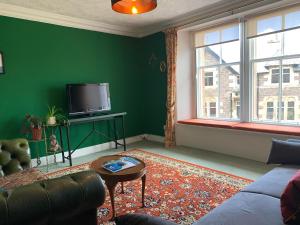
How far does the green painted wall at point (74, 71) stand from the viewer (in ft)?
11.8

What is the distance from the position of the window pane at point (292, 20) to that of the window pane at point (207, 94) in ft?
4.63

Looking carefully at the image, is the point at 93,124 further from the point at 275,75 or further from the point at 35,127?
the point at 275,75

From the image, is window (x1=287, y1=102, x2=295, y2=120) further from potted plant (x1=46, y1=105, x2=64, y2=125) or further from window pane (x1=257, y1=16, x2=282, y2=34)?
potted plant (x1=46, y1=105, x2=64, y2=125)

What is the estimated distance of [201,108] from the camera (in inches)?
195

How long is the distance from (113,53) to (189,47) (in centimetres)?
162

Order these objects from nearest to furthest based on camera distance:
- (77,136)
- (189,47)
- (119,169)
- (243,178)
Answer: (119,169), (243,178), (77,136), (189,47)

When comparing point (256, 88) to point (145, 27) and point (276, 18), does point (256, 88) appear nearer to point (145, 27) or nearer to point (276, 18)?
point (276, 18)

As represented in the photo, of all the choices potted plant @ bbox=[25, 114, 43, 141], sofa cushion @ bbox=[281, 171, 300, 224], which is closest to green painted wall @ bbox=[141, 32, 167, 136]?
potted plant @ bbox=[25, 114, 43, 141]

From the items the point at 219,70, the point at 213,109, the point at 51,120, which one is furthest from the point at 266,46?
the point at 51,120

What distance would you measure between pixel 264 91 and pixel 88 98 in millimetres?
3118

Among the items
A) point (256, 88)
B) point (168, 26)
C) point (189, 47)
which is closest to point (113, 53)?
point (168, 26)

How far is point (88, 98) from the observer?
4195mm

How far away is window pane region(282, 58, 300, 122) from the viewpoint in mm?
3578

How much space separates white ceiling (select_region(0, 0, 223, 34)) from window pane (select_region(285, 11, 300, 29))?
1123 mm
